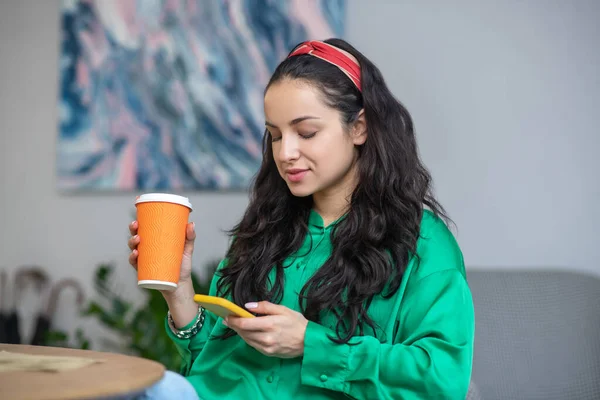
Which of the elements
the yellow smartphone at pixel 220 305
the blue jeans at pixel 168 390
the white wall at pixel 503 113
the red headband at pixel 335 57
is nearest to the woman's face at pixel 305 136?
the red headband at pixel 335 57

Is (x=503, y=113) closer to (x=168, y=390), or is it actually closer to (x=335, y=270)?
(x=335, y=270)

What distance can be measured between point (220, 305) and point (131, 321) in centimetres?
209

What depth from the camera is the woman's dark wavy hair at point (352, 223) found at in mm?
1457

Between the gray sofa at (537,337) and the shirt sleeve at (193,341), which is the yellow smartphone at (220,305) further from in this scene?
the gray sofa at (537,337)

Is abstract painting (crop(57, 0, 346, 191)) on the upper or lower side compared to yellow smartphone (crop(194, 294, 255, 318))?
upper

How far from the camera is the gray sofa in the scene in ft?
6.57

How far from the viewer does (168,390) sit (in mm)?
1057

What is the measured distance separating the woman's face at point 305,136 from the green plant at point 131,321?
1.46 metres

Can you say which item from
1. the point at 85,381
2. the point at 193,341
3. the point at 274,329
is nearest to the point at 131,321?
the point at 193,341

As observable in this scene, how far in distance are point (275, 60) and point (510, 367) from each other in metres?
1.67

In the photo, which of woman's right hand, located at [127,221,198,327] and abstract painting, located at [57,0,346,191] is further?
abstract painting, located at [57,0,346,191]

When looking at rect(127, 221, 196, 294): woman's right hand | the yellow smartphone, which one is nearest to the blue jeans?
the yellow smartphone

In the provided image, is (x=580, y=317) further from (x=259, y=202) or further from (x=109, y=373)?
(x=109, y=373)

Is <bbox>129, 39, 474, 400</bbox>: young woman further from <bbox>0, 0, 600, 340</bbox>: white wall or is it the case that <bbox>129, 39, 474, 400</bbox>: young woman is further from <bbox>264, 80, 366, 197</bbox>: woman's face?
<bbox>0, 0, 600, 340</bbox>: white wall
